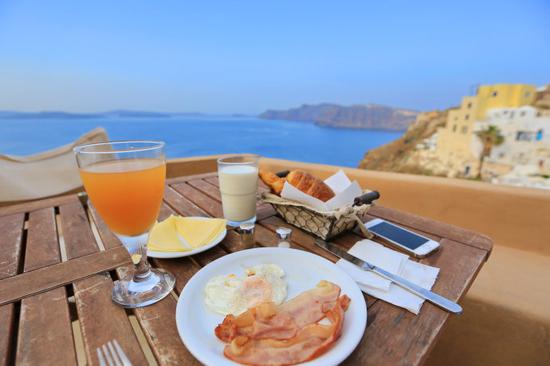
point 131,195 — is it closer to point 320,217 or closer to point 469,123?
point 320,217

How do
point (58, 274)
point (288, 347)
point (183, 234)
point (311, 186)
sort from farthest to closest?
point (311, 186)
point (183, 234)
point (58, 274)
point (288, 347)

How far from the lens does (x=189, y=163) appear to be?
10.3 feet

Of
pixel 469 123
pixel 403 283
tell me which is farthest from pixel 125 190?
pixel 469 123

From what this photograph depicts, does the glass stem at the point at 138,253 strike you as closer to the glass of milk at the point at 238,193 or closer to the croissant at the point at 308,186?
the glass of milk at the point at 238,193

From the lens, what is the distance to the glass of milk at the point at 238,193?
1.04m

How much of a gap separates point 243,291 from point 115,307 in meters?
0.30

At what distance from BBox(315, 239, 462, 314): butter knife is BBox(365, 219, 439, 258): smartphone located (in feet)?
0.67

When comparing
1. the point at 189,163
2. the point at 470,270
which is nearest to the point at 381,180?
the point at 470,270

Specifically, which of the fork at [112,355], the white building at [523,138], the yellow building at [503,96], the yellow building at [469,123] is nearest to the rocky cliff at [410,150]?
the yellow building at [469,123]

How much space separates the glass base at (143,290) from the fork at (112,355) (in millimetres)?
103

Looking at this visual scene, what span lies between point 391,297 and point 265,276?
1.04 ft

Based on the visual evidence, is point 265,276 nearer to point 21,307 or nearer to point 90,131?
point 21,307

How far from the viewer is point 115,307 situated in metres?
0.58

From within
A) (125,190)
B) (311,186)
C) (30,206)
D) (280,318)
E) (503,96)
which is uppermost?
(503,96)
